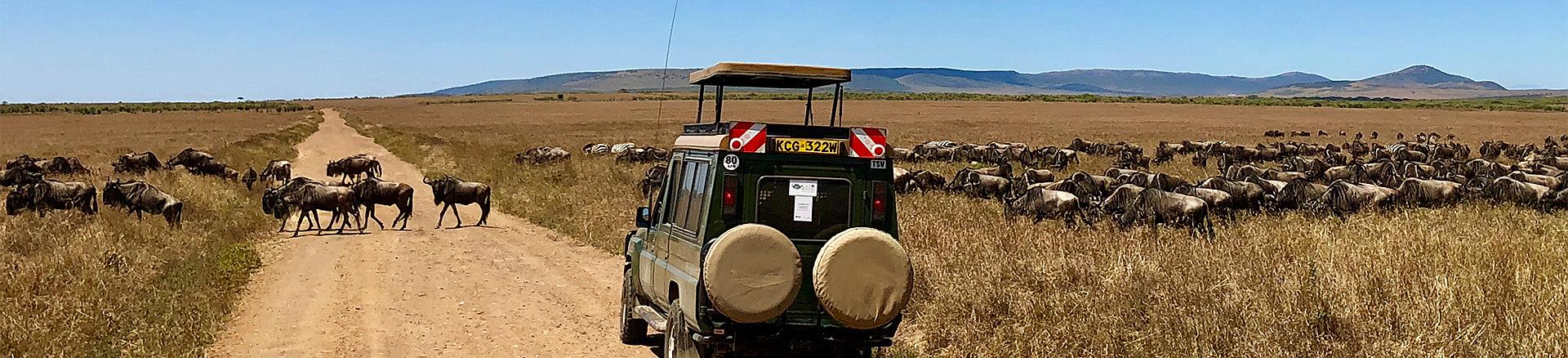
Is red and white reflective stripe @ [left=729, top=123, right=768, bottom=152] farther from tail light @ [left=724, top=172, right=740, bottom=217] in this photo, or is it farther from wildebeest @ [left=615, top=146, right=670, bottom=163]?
wildebeest @ [left=615, top=146, right=670, bottom=163]

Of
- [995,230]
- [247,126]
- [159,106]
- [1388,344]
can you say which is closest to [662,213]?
[1388,344]

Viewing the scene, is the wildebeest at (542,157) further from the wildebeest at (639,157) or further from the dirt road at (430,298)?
the dirt road at (430,298)

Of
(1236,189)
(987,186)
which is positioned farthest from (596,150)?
(1236,189)

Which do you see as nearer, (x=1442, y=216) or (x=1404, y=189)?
(x=1442, y=216)

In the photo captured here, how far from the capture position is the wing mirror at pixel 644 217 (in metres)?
8.97

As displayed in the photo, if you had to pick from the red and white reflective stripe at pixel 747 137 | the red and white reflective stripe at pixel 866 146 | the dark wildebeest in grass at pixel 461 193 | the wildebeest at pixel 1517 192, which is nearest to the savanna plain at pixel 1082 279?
the dark wildebeest in grass at pixel 461 193

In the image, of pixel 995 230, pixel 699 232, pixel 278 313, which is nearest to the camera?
pixel 699 232

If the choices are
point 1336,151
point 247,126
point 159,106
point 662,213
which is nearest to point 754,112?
point 247,126

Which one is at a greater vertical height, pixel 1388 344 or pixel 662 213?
pixel 662 213

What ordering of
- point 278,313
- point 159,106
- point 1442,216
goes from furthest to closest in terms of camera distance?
point 159,106
point 1442,216
point 278,313

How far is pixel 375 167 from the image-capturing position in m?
32.3

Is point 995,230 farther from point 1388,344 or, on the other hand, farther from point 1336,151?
point 1336,151

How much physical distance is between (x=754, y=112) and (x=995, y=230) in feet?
274

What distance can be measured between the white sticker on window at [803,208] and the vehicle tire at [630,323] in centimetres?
305
